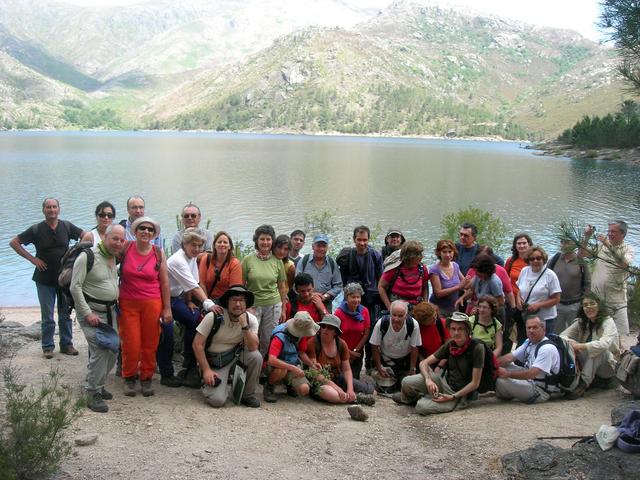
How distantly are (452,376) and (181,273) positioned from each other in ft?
10.2

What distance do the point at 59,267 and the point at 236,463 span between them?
3555 mm

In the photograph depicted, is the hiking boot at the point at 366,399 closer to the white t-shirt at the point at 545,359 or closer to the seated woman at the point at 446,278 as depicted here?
the seated woman at the point at 446,278

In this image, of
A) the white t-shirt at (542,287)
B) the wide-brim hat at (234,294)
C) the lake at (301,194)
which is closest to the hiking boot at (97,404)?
the wide-brim hat at (234,294)

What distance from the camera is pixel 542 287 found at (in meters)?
7.18

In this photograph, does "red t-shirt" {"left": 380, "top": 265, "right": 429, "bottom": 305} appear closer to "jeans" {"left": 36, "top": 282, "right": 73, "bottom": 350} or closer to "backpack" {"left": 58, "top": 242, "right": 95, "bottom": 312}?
"backpack" {"left": 58, "top": 242, "right": 95, "bottom": 312}

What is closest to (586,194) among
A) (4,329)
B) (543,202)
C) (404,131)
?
(543,202)

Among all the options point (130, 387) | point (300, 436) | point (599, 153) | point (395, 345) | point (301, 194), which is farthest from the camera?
point (599, 153)

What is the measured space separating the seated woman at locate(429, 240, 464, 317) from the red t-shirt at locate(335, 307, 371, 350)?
42.1 inches

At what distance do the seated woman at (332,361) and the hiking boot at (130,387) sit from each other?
1.88 m

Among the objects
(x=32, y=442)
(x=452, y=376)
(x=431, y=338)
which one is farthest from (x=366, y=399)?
(x=32, y=442)

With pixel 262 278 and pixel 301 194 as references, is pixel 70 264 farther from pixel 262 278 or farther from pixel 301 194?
pixel 301 194

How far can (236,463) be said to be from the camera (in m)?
4.86

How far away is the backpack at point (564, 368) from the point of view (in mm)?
6520

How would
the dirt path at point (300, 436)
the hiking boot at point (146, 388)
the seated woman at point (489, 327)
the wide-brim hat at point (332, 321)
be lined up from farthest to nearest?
1. the seated woman at point (489, 327)
2. the wide-brim hat at point (332, 321)
3. the hiking boot at point (146, 388)
4. the dirt path at point (300, 436)
